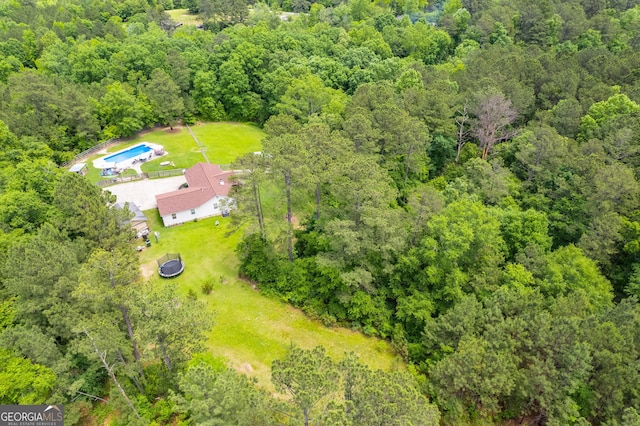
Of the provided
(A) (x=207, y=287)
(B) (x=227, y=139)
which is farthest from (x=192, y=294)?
(B) (x=227, y=139)

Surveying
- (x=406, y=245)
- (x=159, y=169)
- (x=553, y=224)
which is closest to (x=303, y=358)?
(x=406, y=245)

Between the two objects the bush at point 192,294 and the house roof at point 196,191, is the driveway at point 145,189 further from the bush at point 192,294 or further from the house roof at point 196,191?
the bush at point 192,294

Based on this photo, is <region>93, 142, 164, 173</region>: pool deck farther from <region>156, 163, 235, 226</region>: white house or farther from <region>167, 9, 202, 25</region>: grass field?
<region>167, 9, 202, 25</region>: grass field

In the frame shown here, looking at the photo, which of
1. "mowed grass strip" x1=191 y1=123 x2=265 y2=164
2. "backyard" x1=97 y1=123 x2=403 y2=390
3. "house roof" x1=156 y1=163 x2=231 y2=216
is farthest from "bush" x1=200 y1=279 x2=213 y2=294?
"mowed grass strip" x1=191 y1=123 x2=265 y2=164

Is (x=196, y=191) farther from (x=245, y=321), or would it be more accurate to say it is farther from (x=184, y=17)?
(x=184, y=17)

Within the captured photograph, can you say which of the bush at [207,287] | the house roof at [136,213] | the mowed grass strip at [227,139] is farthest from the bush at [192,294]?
the mowed grass strip at [227,139]

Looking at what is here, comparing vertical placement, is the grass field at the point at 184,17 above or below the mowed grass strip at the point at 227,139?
above
